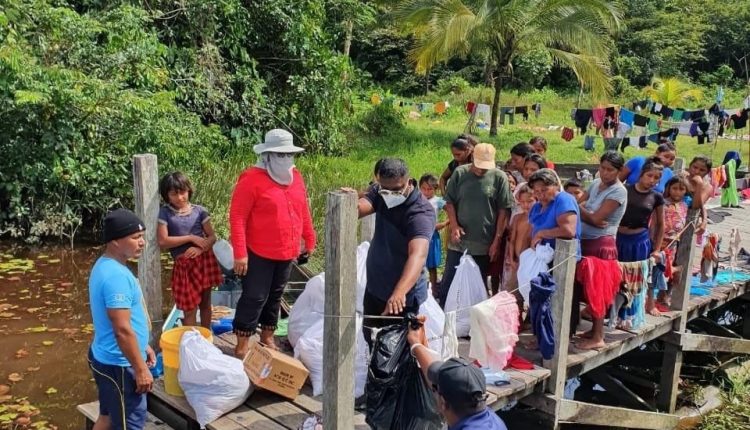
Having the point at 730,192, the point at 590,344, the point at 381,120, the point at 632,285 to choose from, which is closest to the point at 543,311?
the point at 590,344

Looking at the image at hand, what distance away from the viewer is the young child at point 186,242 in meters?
4.86

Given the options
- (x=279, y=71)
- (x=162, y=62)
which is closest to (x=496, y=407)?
(x=162, y=62)

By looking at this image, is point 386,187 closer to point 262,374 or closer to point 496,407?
point 262,374

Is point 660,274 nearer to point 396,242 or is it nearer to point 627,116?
point 396,242

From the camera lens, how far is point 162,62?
1144 centimetres

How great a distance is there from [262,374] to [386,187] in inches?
56.1

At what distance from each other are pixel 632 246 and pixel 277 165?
306 cm

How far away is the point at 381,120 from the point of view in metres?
19.9

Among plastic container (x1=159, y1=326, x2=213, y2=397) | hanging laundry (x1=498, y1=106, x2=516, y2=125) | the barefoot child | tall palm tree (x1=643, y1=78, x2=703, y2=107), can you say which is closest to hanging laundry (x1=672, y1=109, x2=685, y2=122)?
hanging laundry (x1=498, y1=106, x2=516, y2=125)

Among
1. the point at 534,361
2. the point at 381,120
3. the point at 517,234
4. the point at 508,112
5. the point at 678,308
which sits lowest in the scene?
the point at 534,361

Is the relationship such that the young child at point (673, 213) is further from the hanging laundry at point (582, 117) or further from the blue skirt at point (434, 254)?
the hanging laundry at point (582, 117)

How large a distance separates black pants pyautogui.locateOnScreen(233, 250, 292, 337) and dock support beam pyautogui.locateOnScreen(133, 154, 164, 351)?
720 mm

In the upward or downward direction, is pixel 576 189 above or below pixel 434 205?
above

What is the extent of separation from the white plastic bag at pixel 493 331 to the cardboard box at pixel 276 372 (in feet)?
3.80
